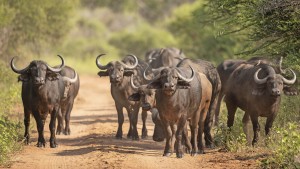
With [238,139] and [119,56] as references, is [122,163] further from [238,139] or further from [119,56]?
[119,56]

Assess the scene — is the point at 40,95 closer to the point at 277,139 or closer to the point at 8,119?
the point at 8,119

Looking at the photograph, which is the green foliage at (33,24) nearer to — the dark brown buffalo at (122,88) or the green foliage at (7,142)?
the dark brown buffalo at (122,88)

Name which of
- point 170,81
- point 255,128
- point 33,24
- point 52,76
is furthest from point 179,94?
point 33,24

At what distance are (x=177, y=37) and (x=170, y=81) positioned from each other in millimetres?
26817

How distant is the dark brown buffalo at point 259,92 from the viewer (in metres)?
14.4

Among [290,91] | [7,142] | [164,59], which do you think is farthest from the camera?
[164,59]

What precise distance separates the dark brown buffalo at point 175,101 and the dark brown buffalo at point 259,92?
1318 millimetres

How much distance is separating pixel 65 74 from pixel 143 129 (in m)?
2.41

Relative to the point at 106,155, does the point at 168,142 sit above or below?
above

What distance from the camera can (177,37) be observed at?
131 feet

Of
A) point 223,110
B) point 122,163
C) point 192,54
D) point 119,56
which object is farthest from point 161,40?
point 122,163

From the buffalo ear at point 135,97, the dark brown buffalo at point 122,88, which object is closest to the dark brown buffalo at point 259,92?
the buffalo ear at point 135,97

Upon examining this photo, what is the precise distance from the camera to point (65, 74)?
18016 millimetres

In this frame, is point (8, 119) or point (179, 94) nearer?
point (179, 94)
